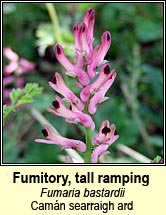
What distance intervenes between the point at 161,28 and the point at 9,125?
1835 mm

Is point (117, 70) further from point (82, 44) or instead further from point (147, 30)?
point (82, 44)

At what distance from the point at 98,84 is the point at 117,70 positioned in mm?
2502

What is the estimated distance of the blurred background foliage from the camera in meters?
3.75

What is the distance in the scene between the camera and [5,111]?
2.67 meters

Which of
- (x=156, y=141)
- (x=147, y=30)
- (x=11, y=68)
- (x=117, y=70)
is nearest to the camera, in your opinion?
(x=156, y=141)

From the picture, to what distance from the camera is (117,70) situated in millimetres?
4559

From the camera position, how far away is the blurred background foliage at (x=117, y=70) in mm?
3753

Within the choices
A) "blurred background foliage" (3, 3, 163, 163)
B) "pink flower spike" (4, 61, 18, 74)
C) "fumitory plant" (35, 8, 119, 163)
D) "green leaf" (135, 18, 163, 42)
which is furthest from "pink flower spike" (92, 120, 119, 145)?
"green leaf" (135, 18, 163, 42)

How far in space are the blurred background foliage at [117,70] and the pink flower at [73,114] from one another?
1.44 metres

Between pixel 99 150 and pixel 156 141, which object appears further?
pixel 156 141

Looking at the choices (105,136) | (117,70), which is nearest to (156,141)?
(117,70)

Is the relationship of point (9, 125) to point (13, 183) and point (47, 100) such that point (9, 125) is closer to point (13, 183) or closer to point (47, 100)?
point (47, 100)

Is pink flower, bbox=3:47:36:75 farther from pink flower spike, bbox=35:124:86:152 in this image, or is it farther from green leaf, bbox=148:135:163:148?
pink flower spike, bbox=35:124:86:152

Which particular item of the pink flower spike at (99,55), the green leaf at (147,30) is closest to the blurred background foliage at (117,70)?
the green leaf at (147,30)
